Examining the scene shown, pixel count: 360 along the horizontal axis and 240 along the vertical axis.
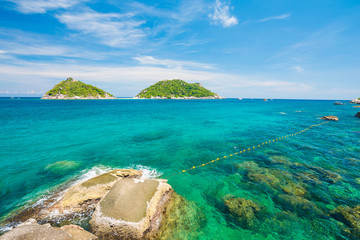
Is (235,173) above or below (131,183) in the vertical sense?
below

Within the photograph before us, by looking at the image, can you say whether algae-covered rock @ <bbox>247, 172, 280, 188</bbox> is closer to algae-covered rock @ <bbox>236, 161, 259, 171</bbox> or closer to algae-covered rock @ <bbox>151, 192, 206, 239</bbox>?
algae-covered rock @ <bbox>236, 161, 259, 171</bbox>

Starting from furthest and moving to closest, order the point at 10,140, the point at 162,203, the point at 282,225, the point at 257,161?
the point at 10,140, the point at 257,161, the point at 162,203, the point at 282,225

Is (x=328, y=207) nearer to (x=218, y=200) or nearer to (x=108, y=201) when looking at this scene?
(x=218, y=200)

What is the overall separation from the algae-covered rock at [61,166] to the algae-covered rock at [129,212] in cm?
932

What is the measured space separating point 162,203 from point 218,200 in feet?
14.4

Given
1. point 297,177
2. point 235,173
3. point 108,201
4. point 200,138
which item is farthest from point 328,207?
point 200,138

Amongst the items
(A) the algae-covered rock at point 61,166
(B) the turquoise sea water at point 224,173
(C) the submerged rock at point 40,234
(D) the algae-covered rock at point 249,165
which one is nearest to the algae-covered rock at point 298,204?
(B) the turquoise sea water at point 224,173

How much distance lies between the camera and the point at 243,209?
10375 mm

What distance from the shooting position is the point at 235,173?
50.9ft

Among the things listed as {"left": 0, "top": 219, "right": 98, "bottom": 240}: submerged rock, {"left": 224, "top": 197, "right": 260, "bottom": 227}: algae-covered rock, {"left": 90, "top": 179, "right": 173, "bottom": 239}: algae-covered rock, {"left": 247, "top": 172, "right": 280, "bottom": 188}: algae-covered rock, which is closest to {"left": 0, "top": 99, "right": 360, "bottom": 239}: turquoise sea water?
{"left": 247, "top": 172, "right": 280, "bottom": 188}: algae-covered rock

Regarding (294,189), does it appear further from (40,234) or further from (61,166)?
(61,166)

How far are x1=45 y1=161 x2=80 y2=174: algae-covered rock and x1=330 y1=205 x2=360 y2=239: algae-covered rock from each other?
22473mm

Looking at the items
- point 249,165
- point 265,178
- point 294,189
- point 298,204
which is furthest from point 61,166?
point 294,189

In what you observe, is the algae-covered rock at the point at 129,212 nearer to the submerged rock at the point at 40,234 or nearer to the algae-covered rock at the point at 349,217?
the submerged rock at the point at 40,234
